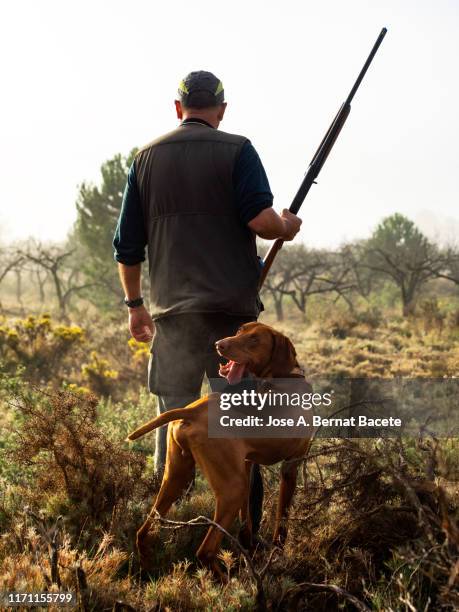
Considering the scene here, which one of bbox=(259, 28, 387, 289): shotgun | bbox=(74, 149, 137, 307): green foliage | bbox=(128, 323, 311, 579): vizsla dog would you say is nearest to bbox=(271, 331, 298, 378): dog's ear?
bbox=(128, 323, 311, 579): vizsla dog

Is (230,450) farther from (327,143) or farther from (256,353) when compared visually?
(327,143)

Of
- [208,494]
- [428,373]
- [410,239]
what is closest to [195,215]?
[208,494]

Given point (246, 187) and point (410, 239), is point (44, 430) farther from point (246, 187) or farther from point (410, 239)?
point (410, 239)

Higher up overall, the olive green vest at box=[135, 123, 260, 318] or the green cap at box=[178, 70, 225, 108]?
the green cap at box=[178, 70, 225, 108]

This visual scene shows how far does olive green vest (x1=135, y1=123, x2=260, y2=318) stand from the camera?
133 inches

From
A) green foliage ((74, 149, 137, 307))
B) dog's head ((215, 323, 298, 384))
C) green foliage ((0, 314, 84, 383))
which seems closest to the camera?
dog's head ((215, 323, 298, 384))

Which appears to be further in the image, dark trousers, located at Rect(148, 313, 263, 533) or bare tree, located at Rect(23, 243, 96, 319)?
bare tree, located at Rect(23, 243, 96, 319)

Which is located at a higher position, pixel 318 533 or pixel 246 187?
pixel 246 187

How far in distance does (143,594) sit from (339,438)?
133 cm

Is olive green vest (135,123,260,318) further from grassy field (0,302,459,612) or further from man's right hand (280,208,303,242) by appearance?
grassy field (0,302,459,612)

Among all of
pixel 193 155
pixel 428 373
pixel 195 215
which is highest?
pixel 193 155

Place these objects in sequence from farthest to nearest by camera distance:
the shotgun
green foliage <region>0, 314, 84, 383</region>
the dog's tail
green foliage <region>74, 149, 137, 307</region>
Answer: green foliage <region>74, 149, 137, 307</region>
green foliage <region>0, 314, 84, 383</region>
the shotgun
the dog's tail

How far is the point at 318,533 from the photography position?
10.3 feet

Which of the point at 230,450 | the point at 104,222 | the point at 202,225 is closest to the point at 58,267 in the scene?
the point at 104,222
